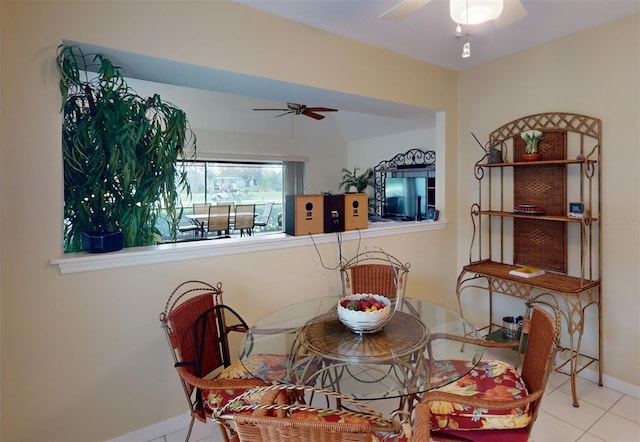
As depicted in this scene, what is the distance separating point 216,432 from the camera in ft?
7.14

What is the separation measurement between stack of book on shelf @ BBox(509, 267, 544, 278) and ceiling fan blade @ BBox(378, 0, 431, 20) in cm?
206

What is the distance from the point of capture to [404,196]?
652 cm

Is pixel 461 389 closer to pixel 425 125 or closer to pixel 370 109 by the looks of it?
pixel 370 109

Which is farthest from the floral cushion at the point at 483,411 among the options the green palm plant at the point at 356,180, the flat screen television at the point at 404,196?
the green palm plant at the point at 356,180

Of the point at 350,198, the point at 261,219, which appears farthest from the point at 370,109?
the point at 261,219

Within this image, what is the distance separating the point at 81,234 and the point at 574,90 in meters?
3.49

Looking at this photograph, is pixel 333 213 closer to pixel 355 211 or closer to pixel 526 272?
pixel 355 211

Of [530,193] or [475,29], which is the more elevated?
[475,29]

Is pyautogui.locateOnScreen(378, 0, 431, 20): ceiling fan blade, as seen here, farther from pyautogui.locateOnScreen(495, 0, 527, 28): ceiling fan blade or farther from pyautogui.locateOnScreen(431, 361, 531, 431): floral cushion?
pyautogui.locateOnScreen(431, 361, 531, 431): floral cushion

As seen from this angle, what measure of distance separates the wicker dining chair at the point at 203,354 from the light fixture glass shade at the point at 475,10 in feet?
6.28

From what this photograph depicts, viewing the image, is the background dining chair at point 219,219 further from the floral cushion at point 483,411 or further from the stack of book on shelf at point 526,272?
the floral cushion at point 483,411

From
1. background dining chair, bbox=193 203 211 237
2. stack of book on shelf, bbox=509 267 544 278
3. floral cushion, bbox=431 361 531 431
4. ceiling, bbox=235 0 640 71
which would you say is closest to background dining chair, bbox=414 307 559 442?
floral cushion, bbox=431 361 531 431

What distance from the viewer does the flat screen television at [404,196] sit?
6129 mm

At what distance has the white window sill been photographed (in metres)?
1.86
